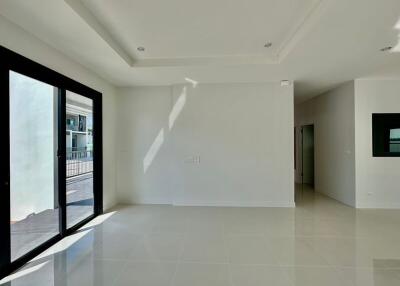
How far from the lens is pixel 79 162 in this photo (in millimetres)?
4008

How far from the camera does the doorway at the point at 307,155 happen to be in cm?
751

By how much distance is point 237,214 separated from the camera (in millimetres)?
4438

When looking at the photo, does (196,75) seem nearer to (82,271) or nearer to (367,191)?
(82,271)

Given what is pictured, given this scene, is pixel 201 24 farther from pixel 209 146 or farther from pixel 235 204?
pixel 235 204

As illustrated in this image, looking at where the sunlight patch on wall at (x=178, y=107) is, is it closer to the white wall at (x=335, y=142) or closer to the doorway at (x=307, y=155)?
the white wall at (x=335, y=142)

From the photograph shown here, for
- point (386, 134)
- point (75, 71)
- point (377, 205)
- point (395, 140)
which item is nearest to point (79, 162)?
point (75, 71)

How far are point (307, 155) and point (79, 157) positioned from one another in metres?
6.89

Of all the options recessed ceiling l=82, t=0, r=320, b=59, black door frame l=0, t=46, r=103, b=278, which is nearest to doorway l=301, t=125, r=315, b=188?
recessed ceiling l=82, t=0, r=320, b=59

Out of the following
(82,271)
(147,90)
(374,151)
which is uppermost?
(147,90)

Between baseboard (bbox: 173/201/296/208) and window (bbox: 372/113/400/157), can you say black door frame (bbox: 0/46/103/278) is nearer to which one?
baseboard (bbox: 173/201/296/208)

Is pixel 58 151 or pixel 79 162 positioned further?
pixel 79 162

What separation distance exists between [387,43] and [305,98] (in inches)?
145

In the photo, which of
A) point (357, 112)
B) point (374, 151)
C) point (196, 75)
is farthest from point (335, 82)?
point (196, 75)

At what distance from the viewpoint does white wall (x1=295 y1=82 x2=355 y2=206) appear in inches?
194
